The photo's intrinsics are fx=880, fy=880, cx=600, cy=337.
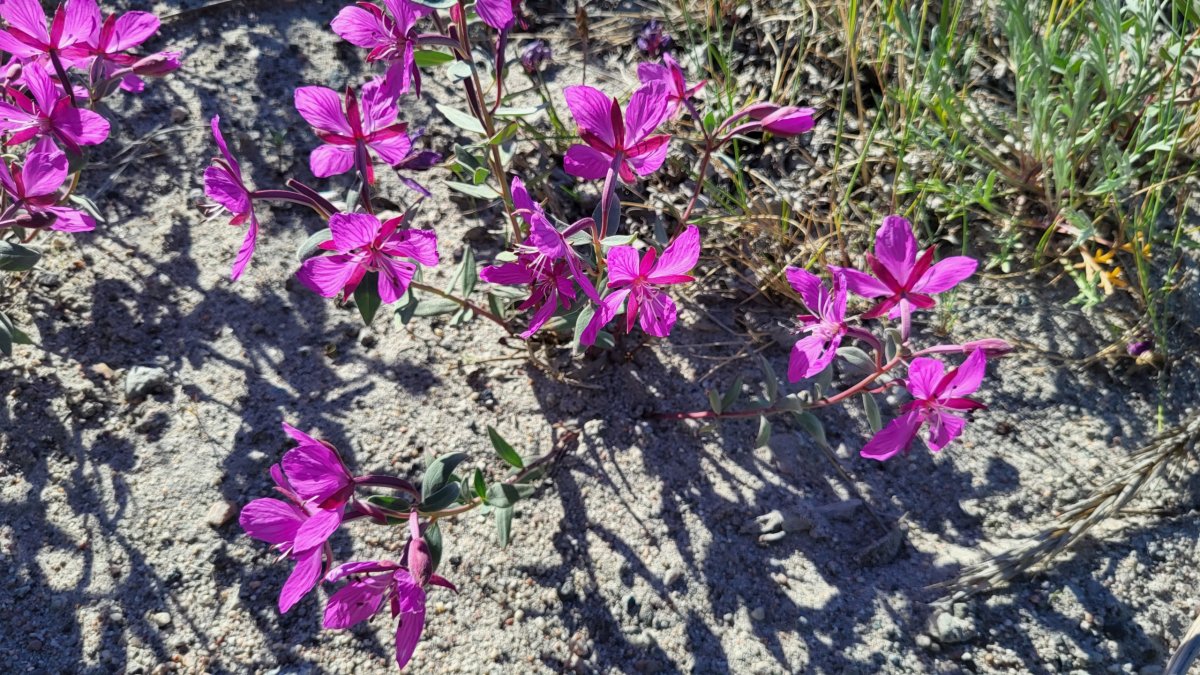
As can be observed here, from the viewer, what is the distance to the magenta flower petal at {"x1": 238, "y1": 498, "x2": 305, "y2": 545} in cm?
137

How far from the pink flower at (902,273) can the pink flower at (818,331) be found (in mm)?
48

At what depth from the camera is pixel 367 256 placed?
4.83 feet

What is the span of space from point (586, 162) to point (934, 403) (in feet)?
2.31

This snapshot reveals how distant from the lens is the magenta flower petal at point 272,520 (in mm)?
1371

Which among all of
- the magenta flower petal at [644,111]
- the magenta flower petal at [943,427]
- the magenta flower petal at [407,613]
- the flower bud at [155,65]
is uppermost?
the magenta flower petal at [644,111]

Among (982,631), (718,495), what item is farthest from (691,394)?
(982,631)

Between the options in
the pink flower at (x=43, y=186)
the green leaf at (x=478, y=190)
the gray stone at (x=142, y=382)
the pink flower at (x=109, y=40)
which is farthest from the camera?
the gray stone at (x=142, y=382)

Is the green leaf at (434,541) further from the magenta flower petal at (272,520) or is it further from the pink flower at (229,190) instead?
the pink flower at (229,190)

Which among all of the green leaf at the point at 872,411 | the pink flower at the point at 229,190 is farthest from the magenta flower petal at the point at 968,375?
the pink flower at the point at 229,190

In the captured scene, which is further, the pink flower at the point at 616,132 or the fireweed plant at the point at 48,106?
the fireweed plant at the point at 48,106

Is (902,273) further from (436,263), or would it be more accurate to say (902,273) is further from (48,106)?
(48,106)

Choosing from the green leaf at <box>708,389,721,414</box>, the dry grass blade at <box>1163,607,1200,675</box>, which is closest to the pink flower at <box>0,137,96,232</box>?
the green leaf at <box>708,389,721,414</box>

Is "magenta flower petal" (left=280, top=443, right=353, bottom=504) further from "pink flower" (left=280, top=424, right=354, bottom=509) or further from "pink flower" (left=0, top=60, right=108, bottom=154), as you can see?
"pink flower" (left=0, top=60, right=108, bottom=154)

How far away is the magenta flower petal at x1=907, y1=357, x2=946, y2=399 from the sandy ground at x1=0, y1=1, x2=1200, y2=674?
2.05ft
